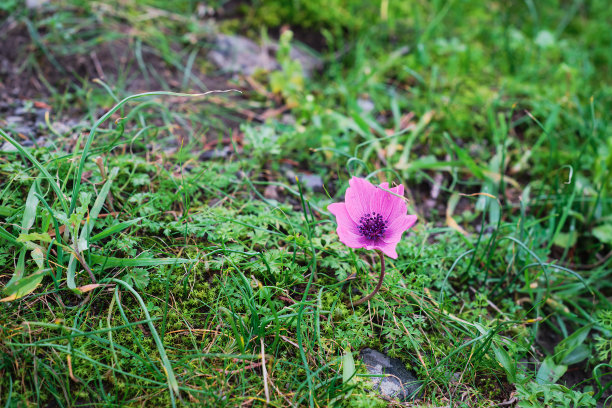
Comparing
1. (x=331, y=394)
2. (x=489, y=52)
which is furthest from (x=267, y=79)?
(x=331, y=394)

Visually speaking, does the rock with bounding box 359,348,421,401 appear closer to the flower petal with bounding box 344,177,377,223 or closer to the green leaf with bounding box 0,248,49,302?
the flower petal with bounding box 344,177,377,223

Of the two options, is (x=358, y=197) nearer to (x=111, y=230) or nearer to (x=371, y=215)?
(x=371, y=215)

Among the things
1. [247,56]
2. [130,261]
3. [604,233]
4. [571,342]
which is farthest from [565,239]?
[247,56]

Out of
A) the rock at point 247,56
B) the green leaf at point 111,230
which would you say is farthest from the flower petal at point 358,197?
the rock at point 247,56

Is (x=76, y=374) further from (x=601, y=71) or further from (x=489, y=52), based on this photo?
(x=601, y=71)

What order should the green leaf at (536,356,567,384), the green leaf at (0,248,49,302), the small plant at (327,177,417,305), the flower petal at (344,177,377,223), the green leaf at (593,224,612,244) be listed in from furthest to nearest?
the green leaf at (593,224,612,244) → the green leaf at (536,356,567,384) → the flower petal at (344,177,377,223) → the small plant at (327,177,417,305) → the green leaf at (0,248,49,302)

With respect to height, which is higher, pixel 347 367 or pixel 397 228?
pixel 397 228

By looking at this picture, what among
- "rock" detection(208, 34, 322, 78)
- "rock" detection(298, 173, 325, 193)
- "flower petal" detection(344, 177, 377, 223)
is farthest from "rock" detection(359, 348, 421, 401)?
"rock" detection(208, 34, 322, 78)
